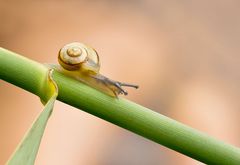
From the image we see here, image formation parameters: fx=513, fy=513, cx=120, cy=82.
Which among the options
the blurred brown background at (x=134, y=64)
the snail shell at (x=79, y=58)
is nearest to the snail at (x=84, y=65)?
the snail shell at (x=79, y=58)

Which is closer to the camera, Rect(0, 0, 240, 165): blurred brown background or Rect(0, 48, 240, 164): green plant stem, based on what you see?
Rect(0, 48, 240, 164): green plant stem

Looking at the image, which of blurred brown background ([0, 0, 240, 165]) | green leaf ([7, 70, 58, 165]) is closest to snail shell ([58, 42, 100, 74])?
green leaf ([7, 70, 58, 165])

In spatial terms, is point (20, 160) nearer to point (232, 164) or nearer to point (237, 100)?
point (232, 164)

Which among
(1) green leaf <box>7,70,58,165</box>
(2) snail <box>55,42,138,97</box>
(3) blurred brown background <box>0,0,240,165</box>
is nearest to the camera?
(1) green leaf <box>7,70,58,165</box>

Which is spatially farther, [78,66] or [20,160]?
[78,66]

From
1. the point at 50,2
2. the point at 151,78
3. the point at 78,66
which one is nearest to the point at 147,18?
the point at 151,78

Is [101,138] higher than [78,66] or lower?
higher

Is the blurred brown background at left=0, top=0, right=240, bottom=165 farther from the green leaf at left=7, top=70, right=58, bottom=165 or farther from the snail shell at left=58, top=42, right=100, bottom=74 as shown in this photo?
the green leaf at left=7, top=70, right=58, bottom=165
